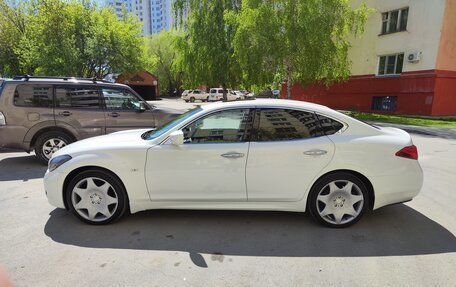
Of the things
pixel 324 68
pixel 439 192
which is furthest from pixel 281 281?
pixel 324 68

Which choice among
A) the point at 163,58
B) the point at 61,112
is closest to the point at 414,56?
the point at 61,112

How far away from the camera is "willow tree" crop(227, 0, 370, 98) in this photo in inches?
635

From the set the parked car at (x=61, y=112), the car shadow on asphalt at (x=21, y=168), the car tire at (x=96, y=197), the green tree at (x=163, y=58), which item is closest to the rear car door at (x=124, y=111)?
the parked car at (x=61, y=112)

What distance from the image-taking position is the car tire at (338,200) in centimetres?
369

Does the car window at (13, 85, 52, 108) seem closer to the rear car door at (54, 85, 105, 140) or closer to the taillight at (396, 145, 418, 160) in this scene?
the rear car door at (54, 85, 105, 140)

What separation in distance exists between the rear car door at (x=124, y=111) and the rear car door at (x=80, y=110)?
0.55ft

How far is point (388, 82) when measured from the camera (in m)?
20.3

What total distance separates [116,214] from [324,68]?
51.8 ft

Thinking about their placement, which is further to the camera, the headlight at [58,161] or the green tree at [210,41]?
the green tree at [210,41]

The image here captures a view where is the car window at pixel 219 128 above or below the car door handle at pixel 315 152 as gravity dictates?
above

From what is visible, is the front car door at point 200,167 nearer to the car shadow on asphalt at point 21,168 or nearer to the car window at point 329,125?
the car window at point 329,125

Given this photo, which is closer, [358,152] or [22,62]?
[358,152]

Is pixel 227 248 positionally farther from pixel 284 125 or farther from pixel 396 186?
pixel 396 186

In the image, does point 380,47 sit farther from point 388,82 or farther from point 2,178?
point 2,178
